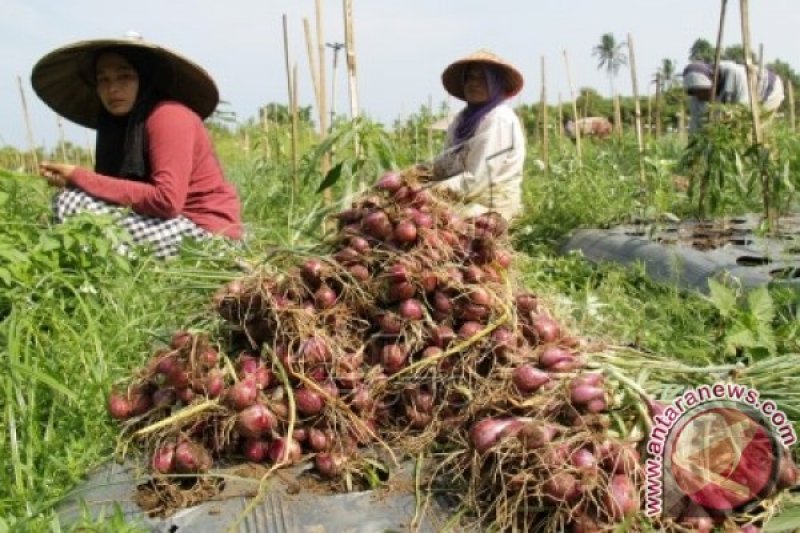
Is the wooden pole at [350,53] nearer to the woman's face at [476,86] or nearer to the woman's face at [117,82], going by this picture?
the woman's face at [476,86]

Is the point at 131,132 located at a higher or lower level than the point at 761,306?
higher

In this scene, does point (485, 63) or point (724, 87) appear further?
point (724, 87)

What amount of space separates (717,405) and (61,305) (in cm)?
176

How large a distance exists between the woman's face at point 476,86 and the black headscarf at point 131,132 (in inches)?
58.6

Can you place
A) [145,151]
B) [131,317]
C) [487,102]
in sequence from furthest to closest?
1. [487,102]
2. [145,151]
3. [131,317]

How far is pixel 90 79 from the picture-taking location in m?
3.37

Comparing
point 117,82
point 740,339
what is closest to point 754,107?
point 740,339

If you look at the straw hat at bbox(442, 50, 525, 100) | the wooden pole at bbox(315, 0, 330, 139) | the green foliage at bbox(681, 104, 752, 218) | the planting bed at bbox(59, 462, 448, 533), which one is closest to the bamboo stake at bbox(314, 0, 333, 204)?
the wooden pole at bbox(315, 0, 330, 139)

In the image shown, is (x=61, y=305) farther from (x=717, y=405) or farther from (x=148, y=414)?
(x=717, y=405)

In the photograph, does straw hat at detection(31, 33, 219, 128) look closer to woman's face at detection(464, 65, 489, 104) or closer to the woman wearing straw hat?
the woman wearing straw hat

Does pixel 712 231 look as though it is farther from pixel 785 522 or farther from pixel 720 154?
pixel 785 522

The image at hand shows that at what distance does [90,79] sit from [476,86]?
1.75 metres

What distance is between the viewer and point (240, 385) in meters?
1.62

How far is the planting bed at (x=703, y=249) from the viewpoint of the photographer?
308cm
